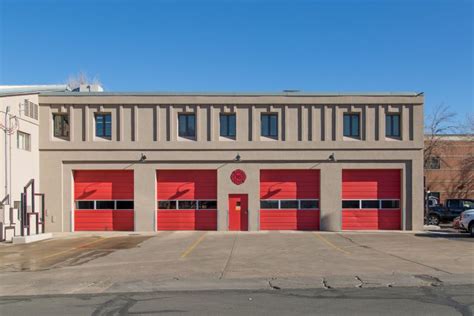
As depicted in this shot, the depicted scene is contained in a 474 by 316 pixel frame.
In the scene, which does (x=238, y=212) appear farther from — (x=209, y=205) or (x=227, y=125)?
(x=227, y=125)

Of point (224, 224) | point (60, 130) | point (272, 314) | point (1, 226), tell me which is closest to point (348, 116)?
→ point (224, 224)

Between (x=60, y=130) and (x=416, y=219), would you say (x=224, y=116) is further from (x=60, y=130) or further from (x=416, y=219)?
(x=416, y=219)

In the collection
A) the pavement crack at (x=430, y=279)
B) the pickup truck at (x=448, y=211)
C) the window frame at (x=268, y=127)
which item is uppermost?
the window frame at (x=268, y=127)

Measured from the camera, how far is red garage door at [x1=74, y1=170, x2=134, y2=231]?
29.7 metres

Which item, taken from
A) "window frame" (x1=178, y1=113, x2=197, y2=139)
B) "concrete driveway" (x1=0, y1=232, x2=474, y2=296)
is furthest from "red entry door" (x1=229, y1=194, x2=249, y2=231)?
"concrete driveway" (x1=0, y1=232, x2=474, y2=296)

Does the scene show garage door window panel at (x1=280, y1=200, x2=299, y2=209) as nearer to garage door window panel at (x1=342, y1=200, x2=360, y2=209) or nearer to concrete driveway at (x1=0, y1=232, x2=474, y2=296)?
garage door window panel at (x1=342, y1=200, x2=360, y2=209)

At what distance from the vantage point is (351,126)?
98.8 ft

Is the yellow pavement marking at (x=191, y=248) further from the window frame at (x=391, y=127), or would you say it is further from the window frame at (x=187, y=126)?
the window frame at (x=391, y=127)

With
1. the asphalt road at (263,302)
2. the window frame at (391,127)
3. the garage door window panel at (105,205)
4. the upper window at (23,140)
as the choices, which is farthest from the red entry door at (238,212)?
the asphalt road at (263,302)

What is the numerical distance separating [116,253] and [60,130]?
44.1 ft

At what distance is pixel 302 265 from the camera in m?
14.9

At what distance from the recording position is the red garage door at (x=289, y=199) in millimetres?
29812

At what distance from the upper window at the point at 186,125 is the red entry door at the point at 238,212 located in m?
4.19

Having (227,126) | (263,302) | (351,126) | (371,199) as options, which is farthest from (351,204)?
(263,302)
